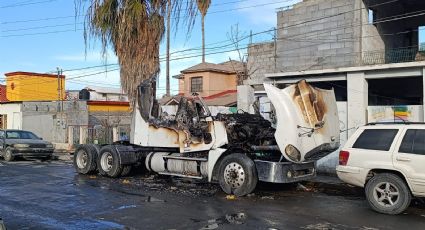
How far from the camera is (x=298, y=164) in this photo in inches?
450

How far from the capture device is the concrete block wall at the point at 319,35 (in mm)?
24062

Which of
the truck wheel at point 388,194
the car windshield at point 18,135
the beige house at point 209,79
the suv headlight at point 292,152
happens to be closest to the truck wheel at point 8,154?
the car windshield at point 18,135

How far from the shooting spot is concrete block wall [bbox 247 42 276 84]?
104 feet

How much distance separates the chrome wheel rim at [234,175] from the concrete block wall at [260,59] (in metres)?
20.1

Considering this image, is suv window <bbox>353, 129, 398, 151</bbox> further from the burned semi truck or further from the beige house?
the beige house

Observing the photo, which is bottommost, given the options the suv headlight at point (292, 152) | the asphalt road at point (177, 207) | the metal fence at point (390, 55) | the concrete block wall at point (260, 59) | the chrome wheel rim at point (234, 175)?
the asphalt road at point (177, 207)

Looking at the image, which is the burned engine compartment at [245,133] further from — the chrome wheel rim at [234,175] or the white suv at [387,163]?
the white suv at [387,163]

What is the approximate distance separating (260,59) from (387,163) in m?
23.5

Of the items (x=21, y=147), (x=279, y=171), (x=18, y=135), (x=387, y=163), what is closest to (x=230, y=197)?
(x=279, y=171)

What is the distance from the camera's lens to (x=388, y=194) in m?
9.32

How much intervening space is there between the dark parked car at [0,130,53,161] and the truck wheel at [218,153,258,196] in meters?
13.0

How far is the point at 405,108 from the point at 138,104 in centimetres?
861

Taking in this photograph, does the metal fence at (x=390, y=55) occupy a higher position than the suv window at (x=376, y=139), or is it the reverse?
the metal fence at (x=390, y=55)

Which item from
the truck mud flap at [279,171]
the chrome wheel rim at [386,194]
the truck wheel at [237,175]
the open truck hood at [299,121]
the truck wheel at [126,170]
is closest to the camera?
the chrome wheel rim at [386,194]
